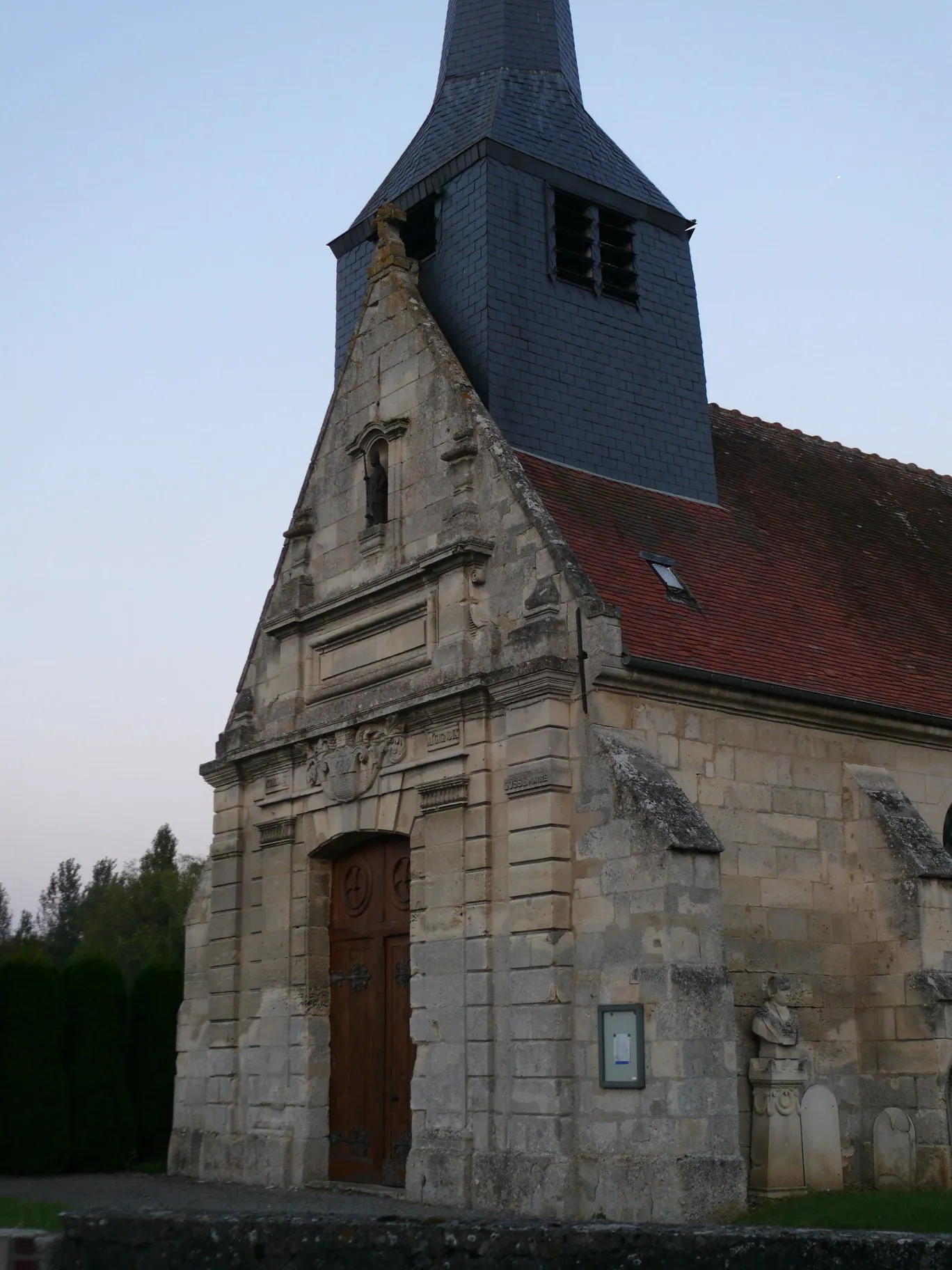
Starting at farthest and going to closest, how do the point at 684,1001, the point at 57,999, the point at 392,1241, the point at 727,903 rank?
the point at 57,999
the point at 727,903
the point at 684,1001
the point at 392,1241

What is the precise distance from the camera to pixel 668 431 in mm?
17297

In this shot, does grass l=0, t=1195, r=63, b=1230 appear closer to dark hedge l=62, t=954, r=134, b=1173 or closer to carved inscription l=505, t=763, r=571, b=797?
carved inscription l=505, t=763, r=571, b=797

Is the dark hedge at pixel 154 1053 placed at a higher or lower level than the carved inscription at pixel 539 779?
lower

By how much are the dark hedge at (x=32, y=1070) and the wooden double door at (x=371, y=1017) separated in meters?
4.91

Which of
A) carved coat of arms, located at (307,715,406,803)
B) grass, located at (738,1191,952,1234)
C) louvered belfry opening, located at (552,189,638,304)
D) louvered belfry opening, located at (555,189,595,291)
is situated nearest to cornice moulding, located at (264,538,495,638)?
carved coat of arms, located at (307,715,406,803)

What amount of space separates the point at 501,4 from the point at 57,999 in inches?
551

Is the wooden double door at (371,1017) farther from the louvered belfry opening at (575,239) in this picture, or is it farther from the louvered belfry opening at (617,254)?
the louvered belfry opening at (617,254)

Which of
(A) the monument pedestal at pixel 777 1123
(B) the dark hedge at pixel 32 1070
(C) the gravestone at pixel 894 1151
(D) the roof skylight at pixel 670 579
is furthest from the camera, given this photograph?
(B) the dark hedge at pixel 32 1070

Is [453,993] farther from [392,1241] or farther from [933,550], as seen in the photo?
[933,550]

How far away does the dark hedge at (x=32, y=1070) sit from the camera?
1823cm

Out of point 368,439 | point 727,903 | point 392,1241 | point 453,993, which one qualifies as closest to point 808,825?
point 727,903

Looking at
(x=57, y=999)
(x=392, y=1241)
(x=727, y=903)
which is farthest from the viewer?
(x=57, y=999)

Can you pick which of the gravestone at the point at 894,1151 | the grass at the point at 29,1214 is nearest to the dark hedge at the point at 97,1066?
the grass at the point at 29,1214

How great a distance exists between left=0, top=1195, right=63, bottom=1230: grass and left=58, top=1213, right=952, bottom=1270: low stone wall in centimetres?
407
